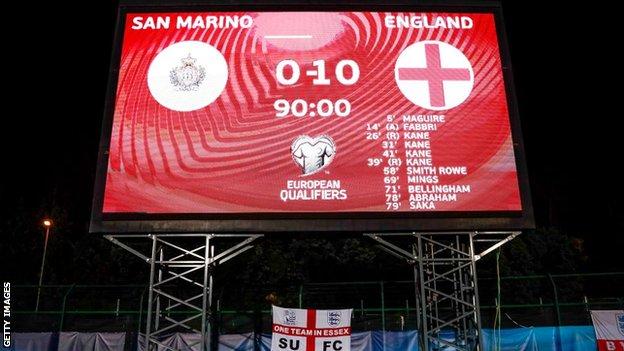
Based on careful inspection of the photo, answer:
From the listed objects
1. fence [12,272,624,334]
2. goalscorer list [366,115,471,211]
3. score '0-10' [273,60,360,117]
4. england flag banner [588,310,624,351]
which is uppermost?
score '0-10' [273,60,360,117]

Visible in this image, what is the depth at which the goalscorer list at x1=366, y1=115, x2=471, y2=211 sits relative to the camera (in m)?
8.27

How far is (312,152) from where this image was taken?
8.53 m

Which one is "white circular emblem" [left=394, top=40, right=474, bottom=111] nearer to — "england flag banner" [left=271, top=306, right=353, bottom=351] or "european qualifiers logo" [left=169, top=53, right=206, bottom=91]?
"european qualifiers logo" [left=169, top=53, right=206, bottom=91]

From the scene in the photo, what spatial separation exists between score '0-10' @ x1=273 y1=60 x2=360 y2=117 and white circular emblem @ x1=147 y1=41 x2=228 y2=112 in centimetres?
101

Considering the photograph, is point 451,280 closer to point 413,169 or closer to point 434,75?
point 413,169

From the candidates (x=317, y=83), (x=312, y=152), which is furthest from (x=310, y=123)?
(x=317, y=83)

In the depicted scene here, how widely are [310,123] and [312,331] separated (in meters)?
3.80

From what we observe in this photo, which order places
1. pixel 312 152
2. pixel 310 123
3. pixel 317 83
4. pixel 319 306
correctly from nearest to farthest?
1. pixel 312 152
2. pixel 310 123
3. pixel 317 83
4. pixel 319 306

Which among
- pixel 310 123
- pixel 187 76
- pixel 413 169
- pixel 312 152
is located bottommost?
pixel 413 169

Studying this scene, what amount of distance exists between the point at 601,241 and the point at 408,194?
144ft

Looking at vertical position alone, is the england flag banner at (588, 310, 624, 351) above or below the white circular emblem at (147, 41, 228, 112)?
below

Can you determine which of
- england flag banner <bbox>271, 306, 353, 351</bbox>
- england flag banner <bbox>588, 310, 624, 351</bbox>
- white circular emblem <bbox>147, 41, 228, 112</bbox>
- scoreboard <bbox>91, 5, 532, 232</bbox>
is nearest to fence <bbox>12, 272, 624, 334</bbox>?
england flag banner <bbox>588, 310, 624, 351</bbox>

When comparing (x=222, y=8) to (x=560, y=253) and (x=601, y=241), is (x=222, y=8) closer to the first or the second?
(x=560, y=253)

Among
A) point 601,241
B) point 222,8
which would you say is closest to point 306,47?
point 222,8
